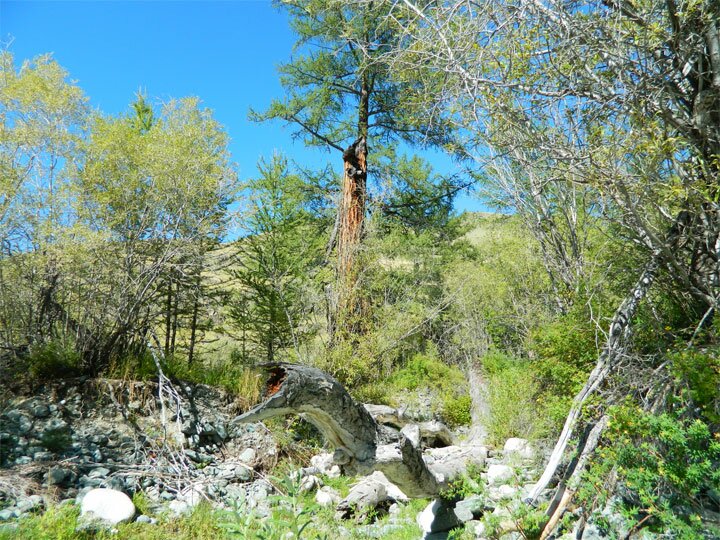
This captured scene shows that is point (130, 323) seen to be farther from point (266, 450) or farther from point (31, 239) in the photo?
point (266, 450)

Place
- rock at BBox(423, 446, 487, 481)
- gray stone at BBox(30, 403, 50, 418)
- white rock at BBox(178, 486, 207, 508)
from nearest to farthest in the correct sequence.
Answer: rock at BBox(423, 446, 487, 481) < white rock at BBox(178, 486, 207, 508) < gray stone at BBox(30, 403, 50, 418)

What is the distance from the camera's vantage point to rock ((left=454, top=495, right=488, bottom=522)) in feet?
13.4

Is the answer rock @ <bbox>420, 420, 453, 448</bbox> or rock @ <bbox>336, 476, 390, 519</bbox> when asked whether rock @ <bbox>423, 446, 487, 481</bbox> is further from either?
rock @ <bbox>336, 476, 390, 519</bbox>

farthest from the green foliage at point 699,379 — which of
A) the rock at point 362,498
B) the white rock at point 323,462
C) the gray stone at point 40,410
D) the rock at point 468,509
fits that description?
the gray stone at point 40,410

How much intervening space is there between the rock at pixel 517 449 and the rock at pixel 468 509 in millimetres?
1084

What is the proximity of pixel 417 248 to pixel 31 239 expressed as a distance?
720 cm

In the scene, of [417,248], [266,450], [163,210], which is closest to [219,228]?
[163,210]

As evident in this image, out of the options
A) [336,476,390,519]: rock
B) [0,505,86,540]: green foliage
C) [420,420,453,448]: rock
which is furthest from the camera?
[420,420,453,448]: rock

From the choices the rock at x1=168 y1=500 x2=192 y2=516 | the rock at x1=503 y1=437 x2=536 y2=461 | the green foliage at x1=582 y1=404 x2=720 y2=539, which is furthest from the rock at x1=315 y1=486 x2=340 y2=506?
the green foliage at x1=582 y1=404 x2=720 y2=539

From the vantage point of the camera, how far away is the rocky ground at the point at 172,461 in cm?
407

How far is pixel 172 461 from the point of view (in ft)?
17.2

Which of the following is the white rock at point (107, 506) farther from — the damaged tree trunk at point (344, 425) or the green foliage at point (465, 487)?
the green foliage at point (465, 487)

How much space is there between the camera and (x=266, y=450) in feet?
20.1

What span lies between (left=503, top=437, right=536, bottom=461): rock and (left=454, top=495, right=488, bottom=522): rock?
1.08m
